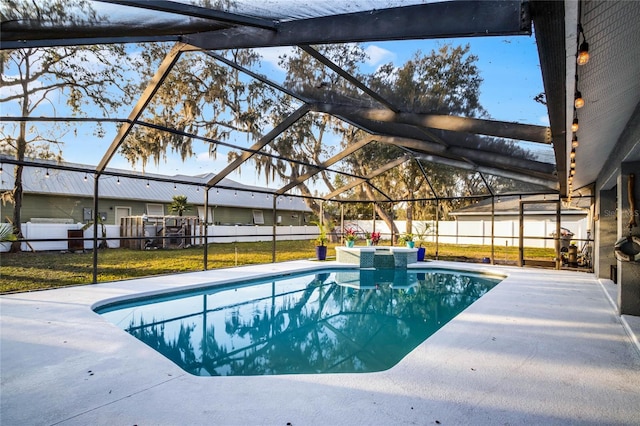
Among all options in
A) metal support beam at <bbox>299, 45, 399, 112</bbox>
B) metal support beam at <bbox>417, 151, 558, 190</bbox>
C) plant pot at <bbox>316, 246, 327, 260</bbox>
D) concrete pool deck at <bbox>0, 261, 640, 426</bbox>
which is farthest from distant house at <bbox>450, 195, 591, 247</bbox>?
concrete pool deck at <bbox>0, 261, 640, 426</bbox>

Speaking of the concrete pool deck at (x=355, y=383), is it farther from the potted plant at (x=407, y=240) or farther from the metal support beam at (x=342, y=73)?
the potted plant at (x=407, y=240)

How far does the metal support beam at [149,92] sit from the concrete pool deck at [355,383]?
2.83 metres

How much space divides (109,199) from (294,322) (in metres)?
12.7

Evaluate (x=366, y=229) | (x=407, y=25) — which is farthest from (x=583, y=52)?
(x=366, y=229)

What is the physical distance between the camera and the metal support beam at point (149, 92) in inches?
162

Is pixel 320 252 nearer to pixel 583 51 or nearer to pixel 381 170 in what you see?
pixel 381 170

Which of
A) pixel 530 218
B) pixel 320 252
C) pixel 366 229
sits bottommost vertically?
pixel 320 252

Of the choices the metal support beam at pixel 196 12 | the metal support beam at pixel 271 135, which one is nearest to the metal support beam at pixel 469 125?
the metal support beam at pixel 271 135

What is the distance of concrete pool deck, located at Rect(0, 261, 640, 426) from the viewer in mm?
2133

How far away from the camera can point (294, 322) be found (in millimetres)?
5273

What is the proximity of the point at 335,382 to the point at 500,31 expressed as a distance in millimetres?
2660

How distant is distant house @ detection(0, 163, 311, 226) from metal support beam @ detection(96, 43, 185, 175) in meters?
3.68

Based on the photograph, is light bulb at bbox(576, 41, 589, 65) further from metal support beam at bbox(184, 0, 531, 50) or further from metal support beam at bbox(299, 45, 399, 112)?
metal support beam at bbox(299, 45, 399, 112)

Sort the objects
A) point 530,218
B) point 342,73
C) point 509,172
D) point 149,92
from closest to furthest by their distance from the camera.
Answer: point 342,73 → point 149,92 → point 509,172 → point 530,218
